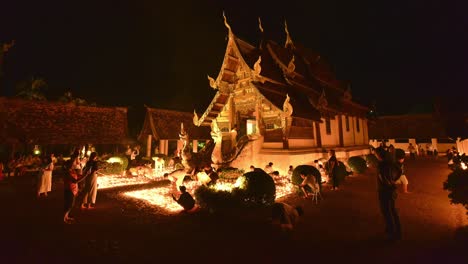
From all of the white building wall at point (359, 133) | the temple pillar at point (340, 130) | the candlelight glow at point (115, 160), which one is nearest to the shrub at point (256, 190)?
the candlelight glow at point (115, 160)

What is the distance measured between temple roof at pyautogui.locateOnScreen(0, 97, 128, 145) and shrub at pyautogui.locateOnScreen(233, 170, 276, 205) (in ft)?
60.1

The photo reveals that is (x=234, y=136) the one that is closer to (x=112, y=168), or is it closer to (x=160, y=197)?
(x=160, y=197)

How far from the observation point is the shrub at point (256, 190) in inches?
272

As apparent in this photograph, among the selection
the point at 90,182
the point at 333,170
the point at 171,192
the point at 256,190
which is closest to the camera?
the point at 256,190

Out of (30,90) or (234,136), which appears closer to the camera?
(234,136)

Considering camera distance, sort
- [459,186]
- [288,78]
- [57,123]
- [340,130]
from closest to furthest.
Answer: [459,186] → [288,78] → [340,130] → [57,123]

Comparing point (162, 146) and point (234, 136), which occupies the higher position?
point (234, 136)

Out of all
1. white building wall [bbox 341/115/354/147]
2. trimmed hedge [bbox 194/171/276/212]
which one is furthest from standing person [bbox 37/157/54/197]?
white building wall [bbox 341/115/354/147]

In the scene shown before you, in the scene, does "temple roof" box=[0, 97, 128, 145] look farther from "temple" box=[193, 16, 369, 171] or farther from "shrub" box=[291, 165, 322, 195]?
"shrub" box=[291, 165, 322, 195]

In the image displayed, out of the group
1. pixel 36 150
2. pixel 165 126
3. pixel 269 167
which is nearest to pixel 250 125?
pixel 269 167

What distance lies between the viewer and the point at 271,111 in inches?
566

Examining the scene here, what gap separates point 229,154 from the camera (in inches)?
561

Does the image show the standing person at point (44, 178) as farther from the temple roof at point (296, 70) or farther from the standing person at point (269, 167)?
the temple roof at point (296, 70)

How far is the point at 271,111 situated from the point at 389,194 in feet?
31.5
